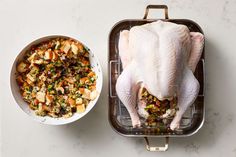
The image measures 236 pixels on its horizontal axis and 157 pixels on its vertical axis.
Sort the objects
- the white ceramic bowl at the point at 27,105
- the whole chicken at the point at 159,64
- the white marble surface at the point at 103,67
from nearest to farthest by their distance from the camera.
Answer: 1. the whole chicken at the point at 159,64
2. the white ceramic bowl at the point at 27,105
3. the white marble surface at the point at 103,67

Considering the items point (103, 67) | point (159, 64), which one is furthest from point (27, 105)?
point (159, 64)

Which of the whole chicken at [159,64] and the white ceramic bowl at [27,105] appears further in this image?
the white ceramic bowl at [27,105]

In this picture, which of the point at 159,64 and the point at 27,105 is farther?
the point at 27,105

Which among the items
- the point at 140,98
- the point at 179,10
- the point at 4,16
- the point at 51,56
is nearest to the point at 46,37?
the point at 51,56

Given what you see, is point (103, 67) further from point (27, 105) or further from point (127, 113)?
point (27, 105)

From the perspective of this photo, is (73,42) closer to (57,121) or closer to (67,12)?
(67,12)
